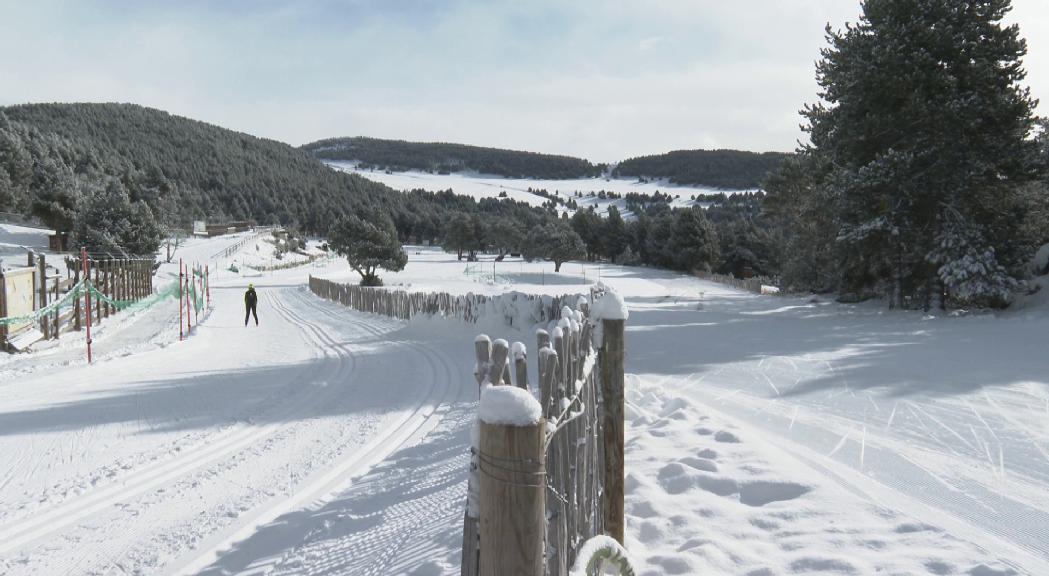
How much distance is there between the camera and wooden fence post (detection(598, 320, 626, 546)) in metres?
3.96

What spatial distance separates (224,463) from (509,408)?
519 cm

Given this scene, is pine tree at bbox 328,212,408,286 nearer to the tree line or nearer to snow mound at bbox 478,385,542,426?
the tree line

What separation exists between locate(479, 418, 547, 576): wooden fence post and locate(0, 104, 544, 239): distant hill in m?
66.0

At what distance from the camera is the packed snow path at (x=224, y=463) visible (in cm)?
414

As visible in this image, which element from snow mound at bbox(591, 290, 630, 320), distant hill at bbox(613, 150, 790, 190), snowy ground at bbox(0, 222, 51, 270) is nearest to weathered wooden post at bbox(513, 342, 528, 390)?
snow mound at bbox(591, 290, 630, 320)

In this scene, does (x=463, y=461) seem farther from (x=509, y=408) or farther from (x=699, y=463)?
(x=509, y=408)

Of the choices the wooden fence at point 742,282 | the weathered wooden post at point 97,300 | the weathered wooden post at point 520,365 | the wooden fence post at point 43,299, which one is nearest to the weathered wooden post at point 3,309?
the wooden fence post at point 43,299

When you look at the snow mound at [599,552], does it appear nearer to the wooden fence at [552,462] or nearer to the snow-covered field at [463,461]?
the wooden fence at [552,462]

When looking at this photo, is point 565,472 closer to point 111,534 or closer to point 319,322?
point 111,534

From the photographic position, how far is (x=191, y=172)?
121 metres

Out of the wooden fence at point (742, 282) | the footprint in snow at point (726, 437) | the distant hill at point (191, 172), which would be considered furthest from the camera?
the distant hill at point (191, 172)

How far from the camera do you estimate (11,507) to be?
4.78 metres

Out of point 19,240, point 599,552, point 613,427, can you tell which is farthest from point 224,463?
point 19,240

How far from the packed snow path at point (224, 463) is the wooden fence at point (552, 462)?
4.01 ft
